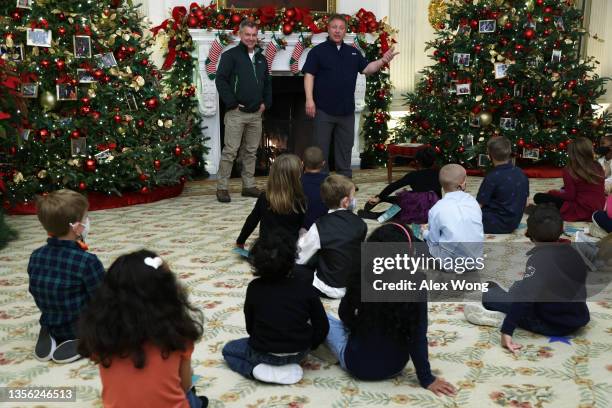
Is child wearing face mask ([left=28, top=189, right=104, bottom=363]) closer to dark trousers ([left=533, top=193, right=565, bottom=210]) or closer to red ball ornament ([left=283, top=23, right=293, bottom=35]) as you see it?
dark trousers ([left=533, top=193, right=565, bottom=210])

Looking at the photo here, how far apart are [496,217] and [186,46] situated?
474cm

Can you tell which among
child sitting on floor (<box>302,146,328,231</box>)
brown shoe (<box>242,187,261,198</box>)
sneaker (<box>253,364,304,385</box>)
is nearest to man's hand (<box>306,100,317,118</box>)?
brown shoe (<box>242,187,261,198</box>)

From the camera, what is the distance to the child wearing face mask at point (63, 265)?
2.78 metres

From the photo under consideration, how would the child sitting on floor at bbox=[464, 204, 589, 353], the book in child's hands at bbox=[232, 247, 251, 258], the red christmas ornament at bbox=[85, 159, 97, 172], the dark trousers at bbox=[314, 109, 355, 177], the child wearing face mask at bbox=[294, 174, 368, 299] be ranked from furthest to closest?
the dark trousers at bbox=[314, 109, 355, 177] → the red christmas ornament at bbox=[85, 159, 97, 172] → the book in child's hands at bbox=[232, 247, 251, 258] → the child wearing face mask at bbox=[294, 174, 368, 299] → the child sitting on floor at bbox=[464, 204, 589, 353]

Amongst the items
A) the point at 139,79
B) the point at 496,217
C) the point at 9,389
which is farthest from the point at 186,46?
the point at 9,389

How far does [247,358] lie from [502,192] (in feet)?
10.5

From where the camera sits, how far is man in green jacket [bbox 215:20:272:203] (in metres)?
6.65

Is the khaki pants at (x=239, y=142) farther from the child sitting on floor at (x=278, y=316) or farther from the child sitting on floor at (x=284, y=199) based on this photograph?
the child sitting on floor at (x=278, y=316)

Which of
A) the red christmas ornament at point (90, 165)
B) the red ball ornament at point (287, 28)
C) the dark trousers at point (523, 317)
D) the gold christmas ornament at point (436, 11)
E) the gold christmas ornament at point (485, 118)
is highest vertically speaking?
the gold christmas ornament at point (436, 11)

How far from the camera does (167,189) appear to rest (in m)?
7.25

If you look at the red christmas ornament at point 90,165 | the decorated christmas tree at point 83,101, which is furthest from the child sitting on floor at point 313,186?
the red christmas ornament at point 90,165

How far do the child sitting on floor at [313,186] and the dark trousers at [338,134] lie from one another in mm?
2071

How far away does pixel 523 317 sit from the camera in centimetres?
323

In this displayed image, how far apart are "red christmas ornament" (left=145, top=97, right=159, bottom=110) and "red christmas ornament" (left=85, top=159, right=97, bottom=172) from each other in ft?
2.90
